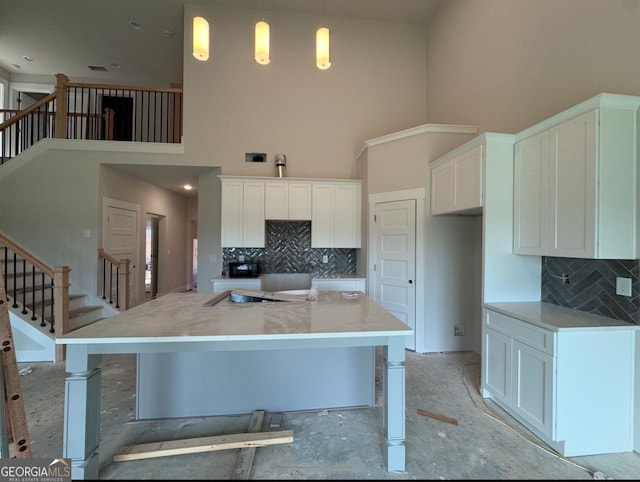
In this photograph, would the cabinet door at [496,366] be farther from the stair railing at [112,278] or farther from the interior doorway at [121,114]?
the interior doorway at [121,114]

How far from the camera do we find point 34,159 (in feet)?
14.8

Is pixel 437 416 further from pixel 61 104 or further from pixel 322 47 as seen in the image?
pixel 61 104

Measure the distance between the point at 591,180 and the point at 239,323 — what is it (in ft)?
8.12

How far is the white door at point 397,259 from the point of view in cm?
371

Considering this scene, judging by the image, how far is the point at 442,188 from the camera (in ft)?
11.0

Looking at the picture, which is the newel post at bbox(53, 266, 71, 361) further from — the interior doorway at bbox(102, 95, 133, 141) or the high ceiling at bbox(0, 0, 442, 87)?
the interior doorway at bbox(102, 95, 133, 141)

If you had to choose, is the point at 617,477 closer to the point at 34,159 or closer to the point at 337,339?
the point at 337,339

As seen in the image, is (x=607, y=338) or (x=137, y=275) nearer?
(x=607, y=338)

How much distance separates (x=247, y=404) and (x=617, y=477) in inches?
94.4

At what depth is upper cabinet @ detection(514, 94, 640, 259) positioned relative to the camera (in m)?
1.88

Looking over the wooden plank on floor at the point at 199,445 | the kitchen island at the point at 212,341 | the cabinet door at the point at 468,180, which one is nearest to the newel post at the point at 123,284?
the kitchen island at the point at 212,341

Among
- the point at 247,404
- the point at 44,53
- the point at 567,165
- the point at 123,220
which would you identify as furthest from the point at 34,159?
the point at 567,165

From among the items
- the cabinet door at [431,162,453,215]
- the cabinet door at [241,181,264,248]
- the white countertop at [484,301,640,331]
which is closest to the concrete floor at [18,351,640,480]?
the white countertop at [484,301,640,331]

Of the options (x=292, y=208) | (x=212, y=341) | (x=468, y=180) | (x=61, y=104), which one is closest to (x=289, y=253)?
(x=292, y=208)
